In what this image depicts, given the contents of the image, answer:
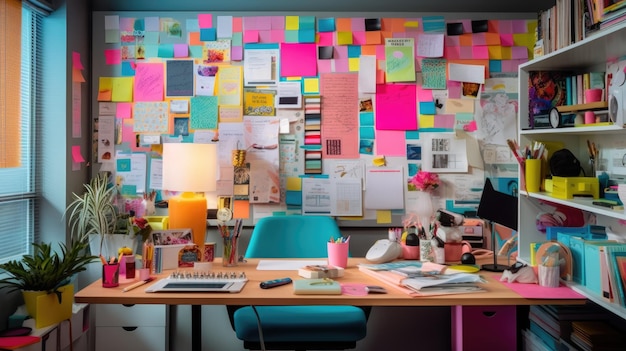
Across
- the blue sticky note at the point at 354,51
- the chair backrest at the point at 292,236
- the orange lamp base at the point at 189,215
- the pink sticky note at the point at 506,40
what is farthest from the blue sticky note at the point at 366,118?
the orange lamp base at the point at 189,215

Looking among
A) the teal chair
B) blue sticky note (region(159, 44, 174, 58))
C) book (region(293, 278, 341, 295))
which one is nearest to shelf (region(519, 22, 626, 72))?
book (region(293, 278, 341, 295))

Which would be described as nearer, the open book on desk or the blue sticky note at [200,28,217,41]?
the open book on desk

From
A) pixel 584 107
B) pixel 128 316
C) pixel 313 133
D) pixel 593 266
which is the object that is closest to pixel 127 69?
pixel 313 133

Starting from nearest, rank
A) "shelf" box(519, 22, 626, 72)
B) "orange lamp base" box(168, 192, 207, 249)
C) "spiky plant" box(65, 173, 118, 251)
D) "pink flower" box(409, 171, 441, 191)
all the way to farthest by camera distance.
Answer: "shelf" box(519, 22, 626, 72)
"orange lamp base" box(168, 192, 207, 249)
"spiky plant" box(65, 173, 118, 251)
"pink flower" box(409, 171, 441, 191)

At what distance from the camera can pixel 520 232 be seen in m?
Answer: 2.33

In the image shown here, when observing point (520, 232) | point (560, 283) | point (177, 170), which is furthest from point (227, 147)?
point (560, 283)

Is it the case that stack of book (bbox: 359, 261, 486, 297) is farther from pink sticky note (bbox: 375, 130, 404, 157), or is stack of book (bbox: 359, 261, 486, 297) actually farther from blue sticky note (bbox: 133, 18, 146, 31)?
blue sticky note (bbox: 133, 18, 146, 31)

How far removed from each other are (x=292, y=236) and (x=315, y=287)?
948 millimetres

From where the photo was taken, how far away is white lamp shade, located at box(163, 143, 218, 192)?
271cm

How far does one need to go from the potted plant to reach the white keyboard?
739 mm

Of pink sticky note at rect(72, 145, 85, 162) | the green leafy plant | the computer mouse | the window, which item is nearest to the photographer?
the computer mouse

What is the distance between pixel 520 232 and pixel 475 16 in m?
1.50

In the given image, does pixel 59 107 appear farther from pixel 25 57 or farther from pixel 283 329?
pixel 283 329

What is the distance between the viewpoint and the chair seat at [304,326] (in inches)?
90.2
